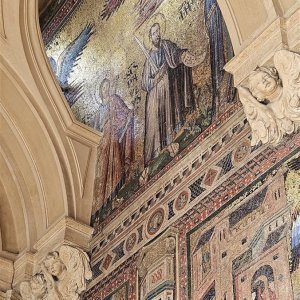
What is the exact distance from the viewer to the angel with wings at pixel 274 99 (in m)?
6.26

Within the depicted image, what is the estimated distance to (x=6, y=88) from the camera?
31.3 ft

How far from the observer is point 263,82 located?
21.2ft

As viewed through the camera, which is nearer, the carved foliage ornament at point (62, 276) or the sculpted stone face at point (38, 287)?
the carved foliage ornament at point (62, 276)

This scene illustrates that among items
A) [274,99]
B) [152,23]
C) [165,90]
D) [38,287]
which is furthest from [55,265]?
[274,99]

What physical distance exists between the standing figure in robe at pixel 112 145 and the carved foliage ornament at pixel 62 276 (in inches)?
29.0

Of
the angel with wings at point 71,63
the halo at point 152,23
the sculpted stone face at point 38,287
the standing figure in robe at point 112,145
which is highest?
the angel with wings at point 71,63

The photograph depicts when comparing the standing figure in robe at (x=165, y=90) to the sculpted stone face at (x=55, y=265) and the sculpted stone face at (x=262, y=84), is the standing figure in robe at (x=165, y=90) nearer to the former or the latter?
the sculpted stone face at (x=55, y=265)

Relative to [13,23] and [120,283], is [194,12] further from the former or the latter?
[120,283]

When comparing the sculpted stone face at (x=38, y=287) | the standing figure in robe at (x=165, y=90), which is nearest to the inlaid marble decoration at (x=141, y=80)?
the standing figure in robe at (x=165, y=90)

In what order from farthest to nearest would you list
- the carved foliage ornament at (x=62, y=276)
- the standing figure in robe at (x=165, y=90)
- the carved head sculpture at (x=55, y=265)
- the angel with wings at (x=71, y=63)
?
the angel with wings at (x=71, y=63) < the carved head sculpture at (x=55, y=265) < the carved foliage ornament at (x=62, y=276) < the standing figure in robe at (x=165, y=90)

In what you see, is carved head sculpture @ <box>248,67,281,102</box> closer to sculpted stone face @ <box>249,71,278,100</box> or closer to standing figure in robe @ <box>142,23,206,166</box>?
sculpted stone face @ <box>249,71,278,100</box>

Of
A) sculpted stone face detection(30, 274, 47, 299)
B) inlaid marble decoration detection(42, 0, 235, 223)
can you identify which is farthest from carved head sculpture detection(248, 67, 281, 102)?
sculpted stone face detection(30, 274, 47, 299)

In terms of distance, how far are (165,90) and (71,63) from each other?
8.14 ft

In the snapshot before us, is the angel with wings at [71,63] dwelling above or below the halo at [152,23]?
above
